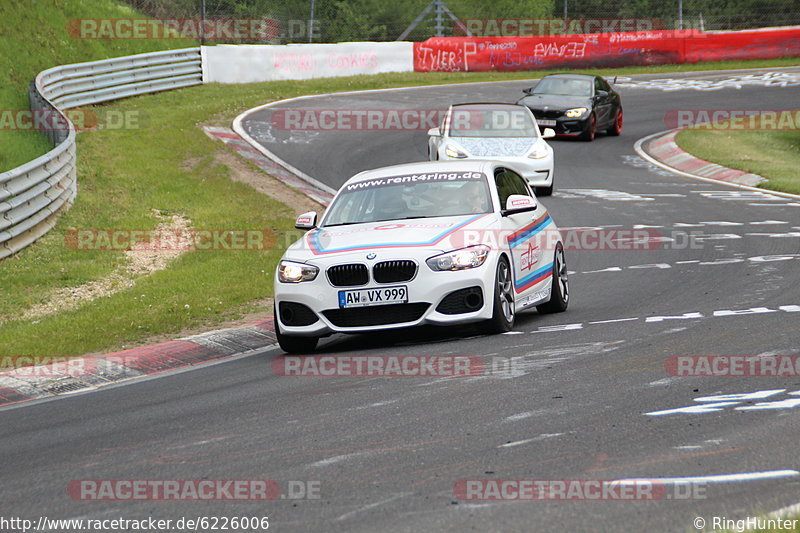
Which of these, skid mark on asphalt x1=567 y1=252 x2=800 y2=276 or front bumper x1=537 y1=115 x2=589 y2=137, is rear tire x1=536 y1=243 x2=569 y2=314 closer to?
skid mark on asphalt x1=567 y1=252 x2=800 y2=276

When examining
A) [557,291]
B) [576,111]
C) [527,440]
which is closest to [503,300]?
[557,291]

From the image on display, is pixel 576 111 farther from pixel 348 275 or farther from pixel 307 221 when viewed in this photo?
pixel 348 275

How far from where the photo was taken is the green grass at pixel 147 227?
1084cm

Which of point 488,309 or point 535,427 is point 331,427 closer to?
point 535,427

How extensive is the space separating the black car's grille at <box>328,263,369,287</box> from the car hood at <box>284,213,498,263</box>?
0.08 meters

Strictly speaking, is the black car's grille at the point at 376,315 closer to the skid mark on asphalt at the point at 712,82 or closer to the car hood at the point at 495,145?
the car hood at the point at 495,145

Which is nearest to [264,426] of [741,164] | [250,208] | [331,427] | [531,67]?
[331,427]

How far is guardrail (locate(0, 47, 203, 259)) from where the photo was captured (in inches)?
559

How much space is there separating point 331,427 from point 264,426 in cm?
42

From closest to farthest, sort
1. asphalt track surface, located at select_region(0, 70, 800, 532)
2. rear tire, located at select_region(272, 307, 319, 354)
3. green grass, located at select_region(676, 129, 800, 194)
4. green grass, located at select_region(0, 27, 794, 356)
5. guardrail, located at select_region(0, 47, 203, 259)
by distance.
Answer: asphalt track surface, located at select_region(0, 70, 800, 532) → rear tire, located at select_region(272, 307, 319, 354) → green grass, located at select_region(0, 27, 794, 356) → guardrail, located at select_region(0, 47, 203, 259) → green grass, located at select_region(676, 129, 800, 194)

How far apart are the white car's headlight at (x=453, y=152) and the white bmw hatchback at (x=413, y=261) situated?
8294 mm

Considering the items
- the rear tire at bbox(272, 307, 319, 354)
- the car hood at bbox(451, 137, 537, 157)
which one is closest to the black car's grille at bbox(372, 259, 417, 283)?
the rear tire at bbox(272, 307, 319, 354)

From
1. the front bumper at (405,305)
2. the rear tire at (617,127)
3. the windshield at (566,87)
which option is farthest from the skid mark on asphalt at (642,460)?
the rear tire at (617,127)

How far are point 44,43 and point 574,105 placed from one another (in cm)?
1528
